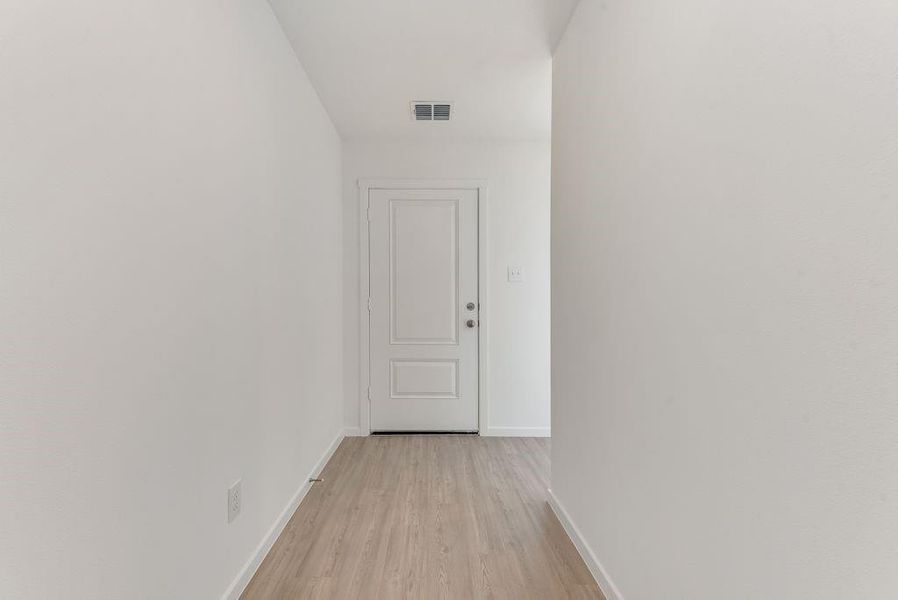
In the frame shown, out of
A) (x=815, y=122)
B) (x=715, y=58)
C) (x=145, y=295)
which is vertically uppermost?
(x=715, y=58)

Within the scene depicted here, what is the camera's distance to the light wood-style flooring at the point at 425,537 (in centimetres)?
207

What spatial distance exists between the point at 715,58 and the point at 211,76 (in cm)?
150

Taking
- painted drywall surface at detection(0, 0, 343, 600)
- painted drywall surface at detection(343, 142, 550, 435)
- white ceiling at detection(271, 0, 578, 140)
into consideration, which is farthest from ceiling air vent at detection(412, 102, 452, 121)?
painted drywall surface at detection(0, 0, 343, 600)

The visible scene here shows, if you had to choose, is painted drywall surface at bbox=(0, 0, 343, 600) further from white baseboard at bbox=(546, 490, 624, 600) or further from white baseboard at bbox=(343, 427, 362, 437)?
white baseboard at bbox=(343, 427, 362, 437)

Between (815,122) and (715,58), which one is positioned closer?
(815,122)

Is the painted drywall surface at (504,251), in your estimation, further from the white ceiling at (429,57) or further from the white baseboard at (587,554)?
the white baseboard at (587,554)

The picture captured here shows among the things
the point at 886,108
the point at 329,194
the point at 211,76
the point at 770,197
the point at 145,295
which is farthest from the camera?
the point at 329,194

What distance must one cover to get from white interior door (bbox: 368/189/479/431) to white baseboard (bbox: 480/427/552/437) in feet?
0.44

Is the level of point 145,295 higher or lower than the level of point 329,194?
lower

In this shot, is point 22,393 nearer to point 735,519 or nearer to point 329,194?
point 735,519

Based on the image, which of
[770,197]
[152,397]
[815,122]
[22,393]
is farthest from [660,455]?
[22,393]

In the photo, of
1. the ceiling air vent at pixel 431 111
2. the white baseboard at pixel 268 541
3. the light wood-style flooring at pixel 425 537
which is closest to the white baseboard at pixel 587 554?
the light wood-style flooring at pixel 425 537

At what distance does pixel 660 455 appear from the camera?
5.05 ft

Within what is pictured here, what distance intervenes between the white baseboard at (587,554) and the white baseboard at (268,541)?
4.36ft
